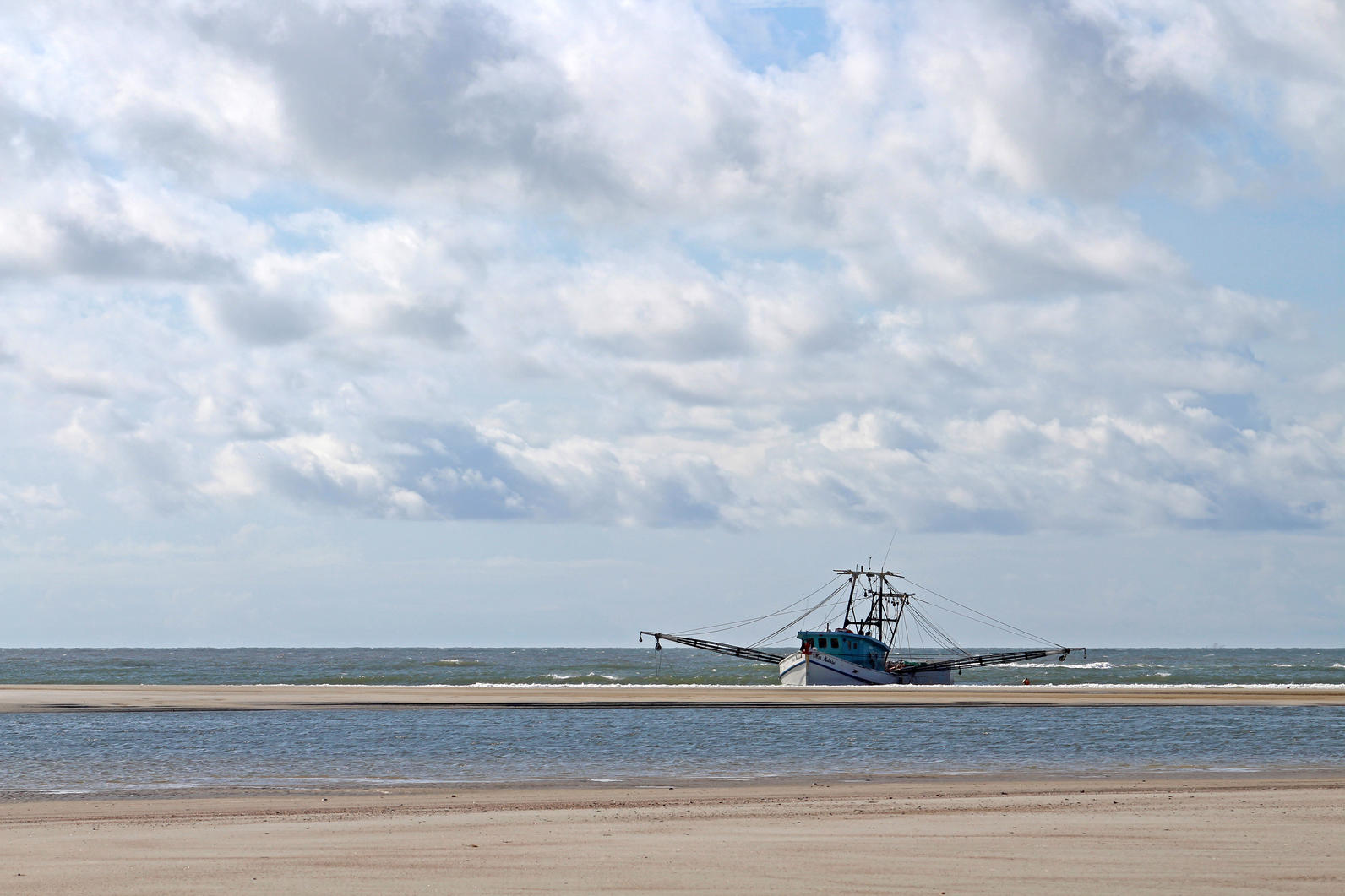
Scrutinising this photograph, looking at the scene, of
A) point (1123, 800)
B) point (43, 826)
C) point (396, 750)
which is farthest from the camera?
point (396, 750)

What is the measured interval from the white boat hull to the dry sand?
45.5 meters

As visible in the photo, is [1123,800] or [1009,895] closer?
[1009,895]

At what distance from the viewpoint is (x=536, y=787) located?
22984 millimetres

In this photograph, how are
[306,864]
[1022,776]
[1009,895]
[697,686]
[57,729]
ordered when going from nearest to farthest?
[1009,895] < [306,864] < [1022,776] < [57,729] < [697,686]

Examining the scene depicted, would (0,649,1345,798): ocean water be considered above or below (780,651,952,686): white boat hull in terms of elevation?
below

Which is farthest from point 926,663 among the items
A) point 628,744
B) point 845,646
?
point 628,744

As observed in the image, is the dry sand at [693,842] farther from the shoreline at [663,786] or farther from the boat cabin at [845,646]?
the boat cabin at [845,646]

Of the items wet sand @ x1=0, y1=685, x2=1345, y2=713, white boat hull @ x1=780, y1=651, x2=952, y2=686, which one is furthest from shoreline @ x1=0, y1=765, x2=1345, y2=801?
white boat hull @ x1=780, y1=651, x2=952, y2=686

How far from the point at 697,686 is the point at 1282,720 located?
33.4 meters

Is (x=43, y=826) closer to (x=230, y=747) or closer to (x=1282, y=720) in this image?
(x=230, y=747)

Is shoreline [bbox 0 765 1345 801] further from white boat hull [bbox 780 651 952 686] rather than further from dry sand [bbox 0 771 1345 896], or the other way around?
white boat hull [bbox 780 651 952 686]

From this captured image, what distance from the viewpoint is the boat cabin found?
228 ft

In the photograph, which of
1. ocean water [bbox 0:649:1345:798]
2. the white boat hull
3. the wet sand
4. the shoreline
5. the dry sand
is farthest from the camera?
the white boat hull

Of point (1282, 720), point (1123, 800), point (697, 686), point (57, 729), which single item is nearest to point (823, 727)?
point (1282, 720)
